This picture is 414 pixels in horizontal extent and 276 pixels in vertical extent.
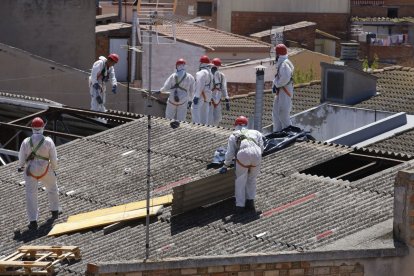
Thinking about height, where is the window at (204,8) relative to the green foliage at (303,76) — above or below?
above

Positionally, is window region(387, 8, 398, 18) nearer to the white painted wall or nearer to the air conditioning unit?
the white painted wall

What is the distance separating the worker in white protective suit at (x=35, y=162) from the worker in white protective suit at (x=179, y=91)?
879cm

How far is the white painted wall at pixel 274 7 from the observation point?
7306 centimetres

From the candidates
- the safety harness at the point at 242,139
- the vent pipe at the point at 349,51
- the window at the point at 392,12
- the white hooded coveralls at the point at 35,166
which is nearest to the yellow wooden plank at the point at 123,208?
the white hooded coveralls at the point at 35,166

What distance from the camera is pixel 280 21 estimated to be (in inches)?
2889

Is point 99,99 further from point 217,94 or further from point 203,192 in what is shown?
point 203,192

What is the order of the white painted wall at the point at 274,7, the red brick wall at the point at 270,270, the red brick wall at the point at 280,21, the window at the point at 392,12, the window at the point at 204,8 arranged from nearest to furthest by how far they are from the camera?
the red brick wall at the point at 270,270
the red brick wall at the point at 280,21
the white painted wall at the point at 274,7
the window at the point at 204,8
the window at the point at 392,12

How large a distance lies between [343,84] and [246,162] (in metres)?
17.2

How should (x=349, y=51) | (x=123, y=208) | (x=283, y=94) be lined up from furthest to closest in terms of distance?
(x=349, y=51) < (x=283, y=94) < (x=123, y=208)

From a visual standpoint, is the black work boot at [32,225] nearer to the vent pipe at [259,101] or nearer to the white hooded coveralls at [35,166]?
the white hooded coveralls at [35,166]

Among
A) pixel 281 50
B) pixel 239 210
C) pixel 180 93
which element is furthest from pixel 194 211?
pixel 180 93

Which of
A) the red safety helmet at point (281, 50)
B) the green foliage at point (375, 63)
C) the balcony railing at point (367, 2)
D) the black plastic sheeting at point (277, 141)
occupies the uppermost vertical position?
the red safety helmet at point (281, 50)

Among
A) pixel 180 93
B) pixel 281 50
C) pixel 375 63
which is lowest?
pixel 375 63

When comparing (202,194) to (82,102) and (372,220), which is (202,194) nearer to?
(372,220)
